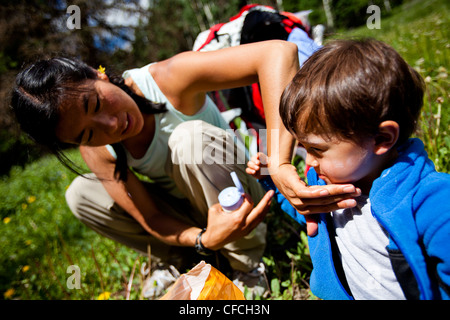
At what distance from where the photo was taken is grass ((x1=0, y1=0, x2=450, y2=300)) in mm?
1481

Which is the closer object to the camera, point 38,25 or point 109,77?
point 109,77

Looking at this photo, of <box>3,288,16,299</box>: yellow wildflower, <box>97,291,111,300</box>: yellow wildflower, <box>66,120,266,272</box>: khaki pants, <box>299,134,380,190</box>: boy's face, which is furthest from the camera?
<box>3,288,16,299</box>: yellow wildflower

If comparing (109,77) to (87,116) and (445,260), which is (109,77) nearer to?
(87,116)

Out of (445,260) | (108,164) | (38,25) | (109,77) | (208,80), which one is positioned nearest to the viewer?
(445,260)

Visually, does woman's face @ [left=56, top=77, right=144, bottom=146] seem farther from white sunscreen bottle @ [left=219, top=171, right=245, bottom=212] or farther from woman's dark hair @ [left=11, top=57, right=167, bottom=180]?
white sunscreen bottle @ [left=219, top=171, right=245, bottom=212]

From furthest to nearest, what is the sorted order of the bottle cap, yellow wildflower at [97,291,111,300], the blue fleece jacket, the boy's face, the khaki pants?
yellow wildflower at [97,291,111,300] < the khaki pants < the bottle cap < the boy's face < the blue fleece jacket

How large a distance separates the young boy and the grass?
0.55m

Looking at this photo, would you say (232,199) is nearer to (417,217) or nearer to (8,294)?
(417,217)

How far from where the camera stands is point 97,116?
50.8 inches

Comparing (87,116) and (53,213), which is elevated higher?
(87,116)

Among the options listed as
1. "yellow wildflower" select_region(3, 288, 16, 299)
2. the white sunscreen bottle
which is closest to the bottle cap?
the white sunscreen bottle

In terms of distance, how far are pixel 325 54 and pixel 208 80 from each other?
68cm
